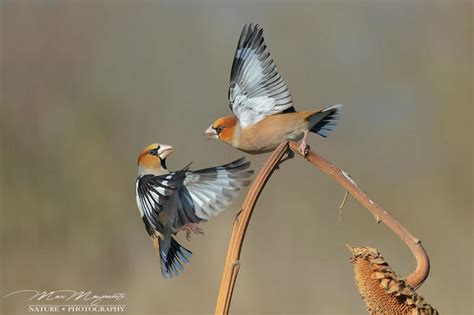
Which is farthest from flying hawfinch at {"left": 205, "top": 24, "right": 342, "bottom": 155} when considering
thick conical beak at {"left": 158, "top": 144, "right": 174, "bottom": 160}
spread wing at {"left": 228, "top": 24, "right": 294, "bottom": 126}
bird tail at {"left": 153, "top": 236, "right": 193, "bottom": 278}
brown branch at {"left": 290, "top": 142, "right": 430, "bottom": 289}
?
brown branch at {"left": 290, "top": 142, "right": 430, "bottom": 289}

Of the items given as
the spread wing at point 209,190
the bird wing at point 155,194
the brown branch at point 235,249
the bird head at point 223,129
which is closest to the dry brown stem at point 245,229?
the brown branch at point 235,249

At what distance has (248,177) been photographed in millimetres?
1019

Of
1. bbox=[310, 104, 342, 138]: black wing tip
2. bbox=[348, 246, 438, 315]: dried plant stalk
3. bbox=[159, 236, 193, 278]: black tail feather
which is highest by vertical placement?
bbox=[310, 104, 342, 138]: black wing tip

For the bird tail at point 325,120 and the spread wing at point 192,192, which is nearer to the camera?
the spread wing at point 192,192

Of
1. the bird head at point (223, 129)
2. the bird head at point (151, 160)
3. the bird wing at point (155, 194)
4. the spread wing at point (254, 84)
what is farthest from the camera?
the bird head at point (151, 160)

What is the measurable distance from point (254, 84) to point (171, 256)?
456 mm

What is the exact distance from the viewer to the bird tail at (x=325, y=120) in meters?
1.59

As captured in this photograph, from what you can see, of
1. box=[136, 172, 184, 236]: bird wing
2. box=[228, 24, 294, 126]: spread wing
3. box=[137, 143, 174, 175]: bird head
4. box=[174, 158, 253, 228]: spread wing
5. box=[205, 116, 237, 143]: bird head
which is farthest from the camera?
box=[137, 143, 174, 175]: bird head

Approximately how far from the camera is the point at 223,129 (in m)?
1.57

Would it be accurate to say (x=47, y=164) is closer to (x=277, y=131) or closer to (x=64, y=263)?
(x=64, y=263)

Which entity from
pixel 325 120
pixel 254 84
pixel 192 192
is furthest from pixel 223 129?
pixel 192 192

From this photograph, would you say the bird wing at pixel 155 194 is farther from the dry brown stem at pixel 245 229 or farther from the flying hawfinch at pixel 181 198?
the dry brown stem at pixel 245 229

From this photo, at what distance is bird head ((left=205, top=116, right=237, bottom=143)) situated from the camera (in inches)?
61.1

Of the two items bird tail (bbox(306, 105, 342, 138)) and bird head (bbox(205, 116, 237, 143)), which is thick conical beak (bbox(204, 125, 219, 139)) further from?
bird tail (bbox(306, 105, 342, 138))
